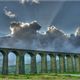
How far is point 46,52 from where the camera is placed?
10069cm

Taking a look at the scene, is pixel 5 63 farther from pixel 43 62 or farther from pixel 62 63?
pixel 62 63

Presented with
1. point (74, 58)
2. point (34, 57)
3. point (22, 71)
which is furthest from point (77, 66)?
point (22, 71)

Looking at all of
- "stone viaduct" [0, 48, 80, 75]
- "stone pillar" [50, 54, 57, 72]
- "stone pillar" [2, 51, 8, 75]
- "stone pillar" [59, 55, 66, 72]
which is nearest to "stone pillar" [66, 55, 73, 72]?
"stone viaduct" [0, 48, 80, 75]

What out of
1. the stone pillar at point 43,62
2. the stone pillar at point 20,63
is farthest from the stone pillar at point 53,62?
the stone pillar at point 20,63

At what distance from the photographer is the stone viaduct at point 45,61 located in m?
84.2

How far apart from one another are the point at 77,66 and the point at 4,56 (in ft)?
159

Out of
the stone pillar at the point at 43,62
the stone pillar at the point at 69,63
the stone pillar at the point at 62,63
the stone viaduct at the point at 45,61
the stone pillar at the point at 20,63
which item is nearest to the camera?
the stone viaduct at the point at 45,61

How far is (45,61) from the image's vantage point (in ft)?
323

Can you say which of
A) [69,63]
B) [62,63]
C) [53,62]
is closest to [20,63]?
[53,62]

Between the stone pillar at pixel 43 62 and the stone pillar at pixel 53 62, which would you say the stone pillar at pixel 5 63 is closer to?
the stone pillar at pixel 43 62

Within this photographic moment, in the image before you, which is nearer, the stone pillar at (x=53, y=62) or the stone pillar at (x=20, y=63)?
the stone pillar at (x=20, y=63)

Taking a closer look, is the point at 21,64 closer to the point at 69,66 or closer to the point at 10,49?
the point at 10,49

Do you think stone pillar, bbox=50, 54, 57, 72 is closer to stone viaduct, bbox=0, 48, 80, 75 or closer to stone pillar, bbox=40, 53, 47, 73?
stone viaduct, bbox=0, 48, 80, 75

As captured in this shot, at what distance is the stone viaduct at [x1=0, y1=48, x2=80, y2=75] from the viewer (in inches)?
3315
